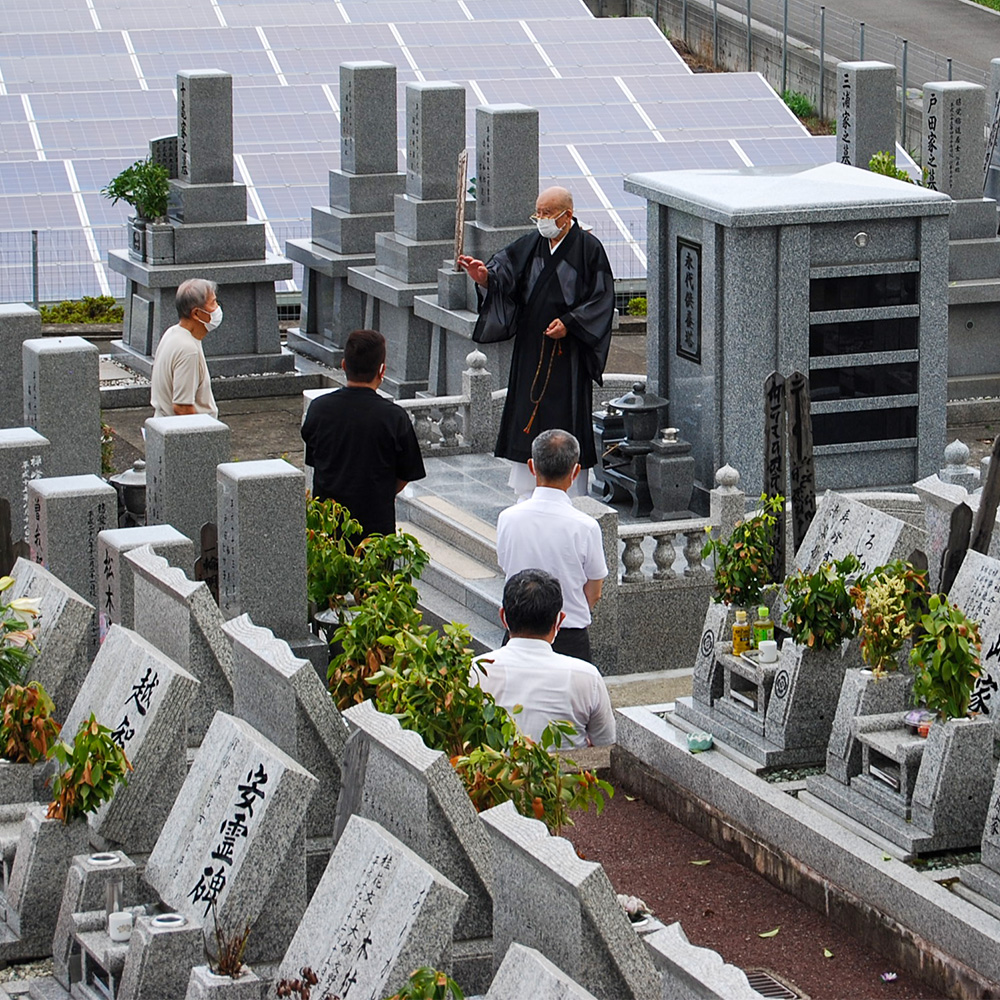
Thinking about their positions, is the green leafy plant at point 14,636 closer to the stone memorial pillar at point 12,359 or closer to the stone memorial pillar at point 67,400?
the stone memorial pillar at point 67,400

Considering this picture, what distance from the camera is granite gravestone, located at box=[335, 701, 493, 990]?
A: 23.2ft

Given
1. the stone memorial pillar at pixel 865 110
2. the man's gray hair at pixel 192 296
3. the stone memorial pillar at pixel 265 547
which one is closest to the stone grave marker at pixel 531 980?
the stone memorial pillar at pixel 265 547

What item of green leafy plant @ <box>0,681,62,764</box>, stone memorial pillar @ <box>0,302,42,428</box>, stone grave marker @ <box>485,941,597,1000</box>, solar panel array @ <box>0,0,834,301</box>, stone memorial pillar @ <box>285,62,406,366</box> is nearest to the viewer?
stone grave marker @ <box>485,941,597,1000</box>

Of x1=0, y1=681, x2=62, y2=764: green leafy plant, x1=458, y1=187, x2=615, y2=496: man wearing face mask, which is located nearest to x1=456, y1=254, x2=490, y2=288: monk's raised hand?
x1=458, y1=187, x2=615, y2=496: man wearing face mask

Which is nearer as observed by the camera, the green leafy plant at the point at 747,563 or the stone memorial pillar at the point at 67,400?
the green leafy plant at the point at 747,563

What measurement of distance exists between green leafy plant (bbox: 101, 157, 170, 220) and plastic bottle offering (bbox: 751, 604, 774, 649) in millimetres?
11717

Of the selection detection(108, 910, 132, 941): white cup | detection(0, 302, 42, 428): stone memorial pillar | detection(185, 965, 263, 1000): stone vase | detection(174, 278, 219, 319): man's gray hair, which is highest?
detection(174, 278, 219, 319): man's gray hair

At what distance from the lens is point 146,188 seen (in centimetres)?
2031

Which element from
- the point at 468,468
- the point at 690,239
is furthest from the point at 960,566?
the point at 468,468

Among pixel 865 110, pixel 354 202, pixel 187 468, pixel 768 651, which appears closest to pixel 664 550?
pixel 768 651

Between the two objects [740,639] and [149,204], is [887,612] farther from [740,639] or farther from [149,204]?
[149,204]

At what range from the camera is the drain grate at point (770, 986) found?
8086 millimetres

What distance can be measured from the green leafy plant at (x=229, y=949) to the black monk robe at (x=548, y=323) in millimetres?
6026

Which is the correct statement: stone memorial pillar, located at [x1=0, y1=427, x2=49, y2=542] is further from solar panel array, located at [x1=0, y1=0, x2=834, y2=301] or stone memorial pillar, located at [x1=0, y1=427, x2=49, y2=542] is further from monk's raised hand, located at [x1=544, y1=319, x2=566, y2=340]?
solar panel array, located at [x1=0, y1=0, x2=834, y2=301]
